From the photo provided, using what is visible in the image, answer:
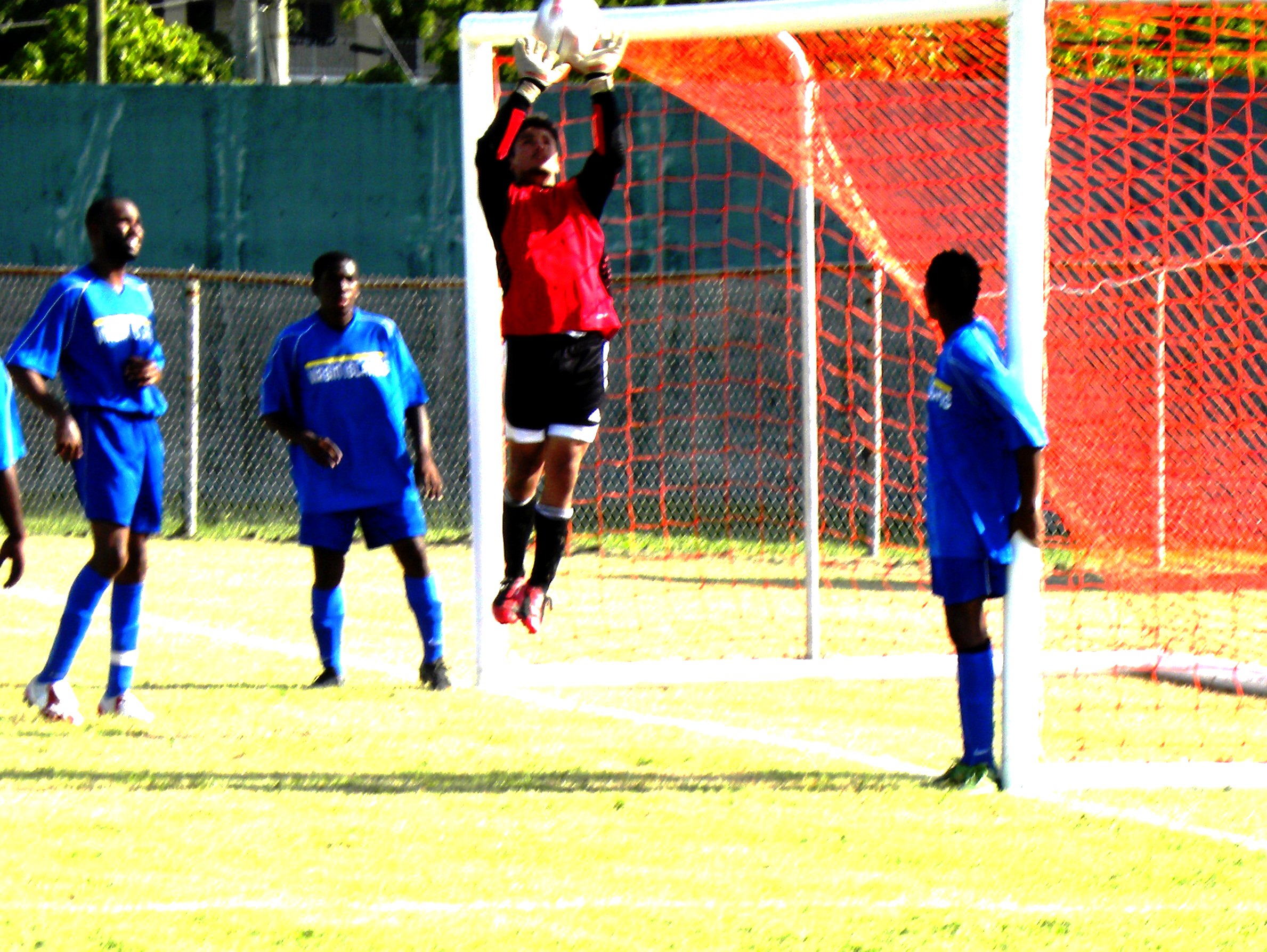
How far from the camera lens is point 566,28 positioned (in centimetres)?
618

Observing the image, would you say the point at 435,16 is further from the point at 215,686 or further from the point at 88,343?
the point at 88,343

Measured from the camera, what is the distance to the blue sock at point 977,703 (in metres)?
6.47

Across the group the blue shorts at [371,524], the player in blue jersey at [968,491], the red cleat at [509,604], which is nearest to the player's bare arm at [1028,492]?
the player in blue jersey at [968,491]

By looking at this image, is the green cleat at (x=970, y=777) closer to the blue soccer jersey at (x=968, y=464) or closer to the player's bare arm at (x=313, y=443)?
the blue soccer jersey at (x=968, y=464)

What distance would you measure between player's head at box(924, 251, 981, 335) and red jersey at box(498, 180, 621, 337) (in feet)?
3.57

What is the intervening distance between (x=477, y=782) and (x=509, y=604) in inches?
24.5

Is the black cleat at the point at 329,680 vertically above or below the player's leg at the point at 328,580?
below

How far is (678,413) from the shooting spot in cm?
1599

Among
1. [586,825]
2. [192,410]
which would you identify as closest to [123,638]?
[586,825]

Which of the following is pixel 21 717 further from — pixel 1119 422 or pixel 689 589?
pixel 689 589

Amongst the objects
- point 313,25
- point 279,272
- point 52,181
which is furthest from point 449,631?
point 313,25

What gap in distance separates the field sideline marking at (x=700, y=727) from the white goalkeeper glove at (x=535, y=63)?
2690 millimetres

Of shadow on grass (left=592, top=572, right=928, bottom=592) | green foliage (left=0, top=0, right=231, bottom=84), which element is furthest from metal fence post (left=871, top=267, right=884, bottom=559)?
green foliage (left=0, top=0, right=231, bottom=84)

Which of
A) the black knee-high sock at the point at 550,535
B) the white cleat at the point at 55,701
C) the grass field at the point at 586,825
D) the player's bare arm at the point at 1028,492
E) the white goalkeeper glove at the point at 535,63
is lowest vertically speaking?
the grass field at the point at 586,825
